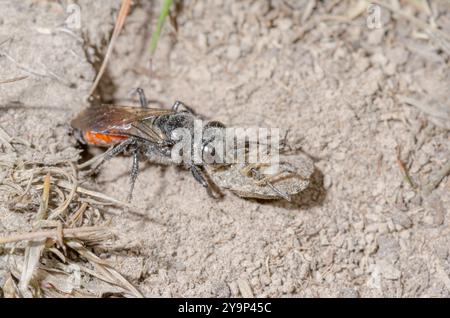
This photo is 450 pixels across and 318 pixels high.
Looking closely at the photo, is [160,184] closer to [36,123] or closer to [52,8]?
[36,123]

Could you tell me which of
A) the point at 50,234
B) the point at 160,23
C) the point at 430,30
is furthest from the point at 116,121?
the point at 430,30

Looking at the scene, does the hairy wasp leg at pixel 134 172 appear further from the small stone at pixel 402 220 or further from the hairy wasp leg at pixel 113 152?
the small stone at pixel 402 220

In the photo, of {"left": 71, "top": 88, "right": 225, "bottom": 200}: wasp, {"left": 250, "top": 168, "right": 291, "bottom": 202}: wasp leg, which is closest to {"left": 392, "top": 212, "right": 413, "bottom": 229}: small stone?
{"left": 250, "top": 168, "right": 291, "bottom": 202}: wasp leg

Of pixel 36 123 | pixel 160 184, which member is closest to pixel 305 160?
pixel 160 184

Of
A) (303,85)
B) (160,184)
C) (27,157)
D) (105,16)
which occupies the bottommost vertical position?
(160,184)

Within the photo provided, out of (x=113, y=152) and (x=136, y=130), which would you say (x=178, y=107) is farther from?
(x=113, y=152)

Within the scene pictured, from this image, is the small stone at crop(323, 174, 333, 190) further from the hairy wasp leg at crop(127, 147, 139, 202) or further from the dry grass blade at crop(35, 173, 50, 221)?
the dry grass blade at crop(35, 173, 50, 221)
